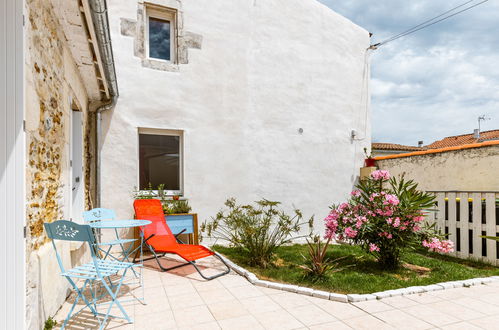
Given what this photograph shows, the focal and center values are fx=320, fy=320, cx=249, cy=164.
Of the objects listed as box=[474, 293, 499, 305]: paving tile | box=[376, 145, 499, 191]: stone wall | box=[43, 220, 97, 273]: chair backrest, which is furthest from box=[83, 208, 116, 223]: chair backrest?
box=[376, 145, 499, 191]: stone wall

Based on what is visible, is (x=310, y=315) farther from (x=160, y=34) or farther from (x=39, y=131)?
(x=160, y=34)

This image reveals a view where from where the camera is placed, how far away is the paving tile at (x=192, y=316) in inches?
120

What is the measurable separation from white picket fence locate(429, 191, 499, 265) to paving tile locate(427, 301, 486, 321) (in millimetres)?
2349

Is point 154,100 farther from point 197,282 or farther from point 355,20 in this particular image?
point 355,20

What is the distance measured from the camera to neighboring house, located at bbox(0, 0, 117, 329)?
2.06 m

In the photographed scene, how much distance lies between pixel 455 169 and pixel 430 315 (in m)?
4.88

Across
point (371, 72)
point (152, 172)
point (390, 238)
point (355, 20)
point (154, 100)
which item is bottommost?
point (390, 238)

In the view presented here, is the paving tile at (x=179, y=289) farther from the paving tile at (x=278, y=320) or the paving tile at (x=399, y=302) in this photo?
the paving tile at (x=399, y=302)

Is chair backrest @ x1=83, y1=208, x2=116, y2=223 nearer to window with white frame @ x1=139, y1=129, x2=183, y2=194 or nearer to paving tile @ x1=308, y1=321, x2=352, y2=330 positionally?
window with white frame @ x1=139, y1=129, x2=183, y2=194

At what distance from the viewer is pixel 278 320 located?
3086 mm

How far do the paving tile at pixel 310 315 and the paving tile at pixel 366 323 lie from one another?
167mm

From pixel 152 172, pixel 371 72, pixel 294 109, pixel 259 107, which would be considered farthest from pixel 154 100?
pixel 371 72

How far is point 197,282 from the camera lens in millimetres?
4246

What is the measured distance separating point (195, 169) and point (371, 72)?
19.1 feet
